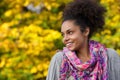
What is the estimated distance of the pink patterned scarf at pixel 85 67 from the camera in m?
3.76

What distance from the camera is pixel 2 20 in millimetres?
6711

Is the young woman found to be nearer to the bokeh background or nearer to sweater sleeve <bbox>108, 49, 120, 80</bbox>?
sweater sleeve <bbox>108, 49, 120, 80</bbox>

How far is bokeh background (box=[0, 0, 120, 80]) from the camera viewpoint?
5.85 metres

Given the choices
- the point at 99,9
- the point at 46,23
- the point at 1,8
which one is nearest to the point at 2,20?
the point at 1,8

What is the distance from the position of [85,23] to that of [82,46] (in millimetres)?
193

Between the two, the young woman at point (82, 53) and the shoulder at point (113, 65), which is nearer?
the young woman at point (82, 53)

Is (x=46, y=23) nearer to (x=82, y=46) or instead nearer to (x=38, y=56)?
(x=38, y=56)

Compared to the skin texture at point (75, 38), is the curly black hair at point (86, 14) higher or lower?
higher

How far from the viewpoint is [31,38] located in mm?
5859

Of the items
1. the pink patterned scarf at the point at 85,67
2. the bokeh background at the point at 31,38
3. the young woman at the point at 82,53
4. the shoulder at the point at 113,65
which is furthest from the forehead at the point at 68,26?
the bokeh background at the point at 31,38

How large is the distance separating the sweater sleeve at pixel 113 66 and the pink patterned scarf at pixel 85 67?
0.05m

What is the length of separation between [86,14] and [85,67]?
45cm

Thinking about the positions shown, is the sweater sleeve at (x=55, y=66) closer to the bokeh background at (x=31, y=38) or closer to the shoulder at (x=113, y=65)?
the shoulder at (x=113, y=65)

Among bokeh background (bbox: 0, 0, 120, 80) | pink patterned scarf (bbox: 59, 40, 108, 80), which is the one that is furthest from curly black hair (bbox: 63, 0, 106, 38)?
bokeh background (bbox: 0, 0, 120, 80)
